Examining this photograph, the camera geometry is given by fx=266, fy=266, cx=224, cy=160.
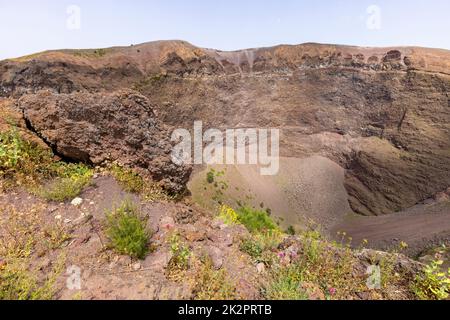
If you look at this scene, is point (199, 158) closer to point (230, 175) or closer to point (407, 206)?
point (230, 175)

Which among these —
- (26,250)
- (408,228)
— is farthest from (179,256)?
(408,228)

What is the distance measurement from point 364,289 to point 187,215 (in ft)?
8.75

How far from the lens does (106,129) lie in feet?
16.4

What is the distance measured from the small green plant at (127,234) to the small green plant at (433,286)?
10.5 feet

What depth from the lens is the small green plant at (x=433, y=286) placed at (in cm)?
287

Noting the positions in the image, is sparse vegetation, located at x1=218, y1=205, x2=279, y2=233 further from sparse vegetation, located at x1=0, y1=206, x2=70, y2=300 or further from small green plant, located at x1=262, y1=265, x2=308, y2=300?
sparse vegetation, located at x1=0, y1=206, x2=70, y2=300

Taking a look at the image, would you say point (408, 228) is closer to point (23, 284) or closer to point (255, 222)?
point (255, 222)

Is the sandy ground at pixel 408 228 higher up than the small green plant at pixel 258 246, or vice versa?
the small green plant at pixel 258 246

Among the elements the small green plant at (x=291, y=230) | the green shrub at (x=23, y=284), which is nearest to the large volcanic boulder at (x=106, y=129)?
the green shrub at (x=23, y=284)

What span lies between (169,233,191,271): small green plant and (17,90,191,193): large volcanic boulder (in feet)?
7.47

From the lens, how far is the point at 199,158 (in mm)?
18375

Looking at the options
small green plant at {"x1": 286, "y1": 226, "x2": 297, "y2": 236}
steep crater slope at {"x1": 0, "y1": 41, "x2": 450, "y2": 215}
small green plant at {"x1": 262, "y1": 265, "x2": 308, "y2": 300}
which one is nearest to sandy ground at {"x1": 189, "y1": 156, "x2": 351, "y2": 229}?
small green plant at {"x1": 286, "y1": 226, "x2": 297, "y2": 236}

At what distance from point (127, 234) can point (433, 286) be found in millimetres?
3598

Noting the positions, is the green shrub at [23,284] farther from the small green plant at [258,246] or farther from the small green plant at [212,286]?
the small green plant at [258,246]
